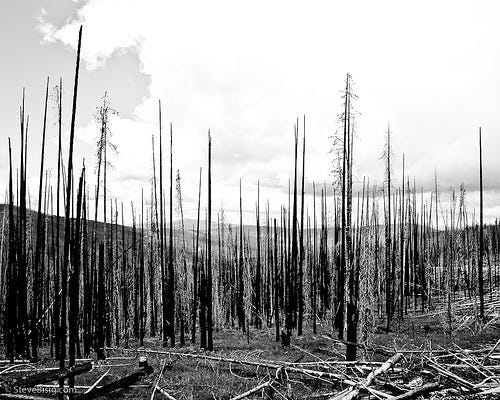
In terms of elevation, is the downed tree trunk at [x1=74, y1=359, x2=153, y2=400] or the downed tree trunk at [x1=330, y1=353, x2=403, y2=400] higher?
the downed tree trunk at [x1=330, y1=353, x2=403, y2=400]

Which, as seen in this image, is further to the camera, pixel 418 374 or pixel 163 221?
pixel 163 221

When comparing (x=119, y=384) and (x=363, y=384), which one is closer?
(x=363, y=384)

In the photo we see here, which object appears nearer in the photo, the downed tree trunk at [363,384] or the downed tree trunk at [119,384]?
the downed tree trunk at [363,384]

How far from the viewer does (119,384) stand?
290 inches

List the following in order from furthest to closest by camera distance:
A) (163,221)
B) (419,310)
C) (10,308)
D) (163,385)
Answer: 1. (419,310)
2. (163,221)
3. (10,308)
4. (163,385)

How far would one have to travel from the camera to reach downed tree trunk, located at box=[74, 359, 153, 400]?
597cm

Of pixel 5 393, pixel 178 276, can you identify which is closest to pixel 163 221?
pixel 5 393

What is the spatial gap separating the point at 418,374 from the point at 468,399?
44.3 inches

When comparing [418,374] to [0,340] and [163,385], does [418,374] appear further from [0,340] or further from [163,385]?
[0,340]

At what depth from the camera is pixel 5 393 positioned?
5.22m

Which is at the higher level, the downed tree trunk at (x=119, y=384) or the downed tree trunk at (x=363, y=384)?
the downed tree trunk at (x=363, y=384)

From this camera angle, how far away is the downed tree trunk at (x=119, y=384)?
5973 mm

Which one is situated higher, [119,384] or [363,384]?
[363,384]

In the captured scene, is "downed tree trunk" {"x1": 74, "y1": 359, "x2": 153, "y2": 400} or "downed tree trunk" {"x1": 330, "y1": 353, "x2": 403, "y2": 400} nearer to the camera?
"downed tree trunk" {"x1": 330, "y1": 353, "x2": 403, "y2": 400}
